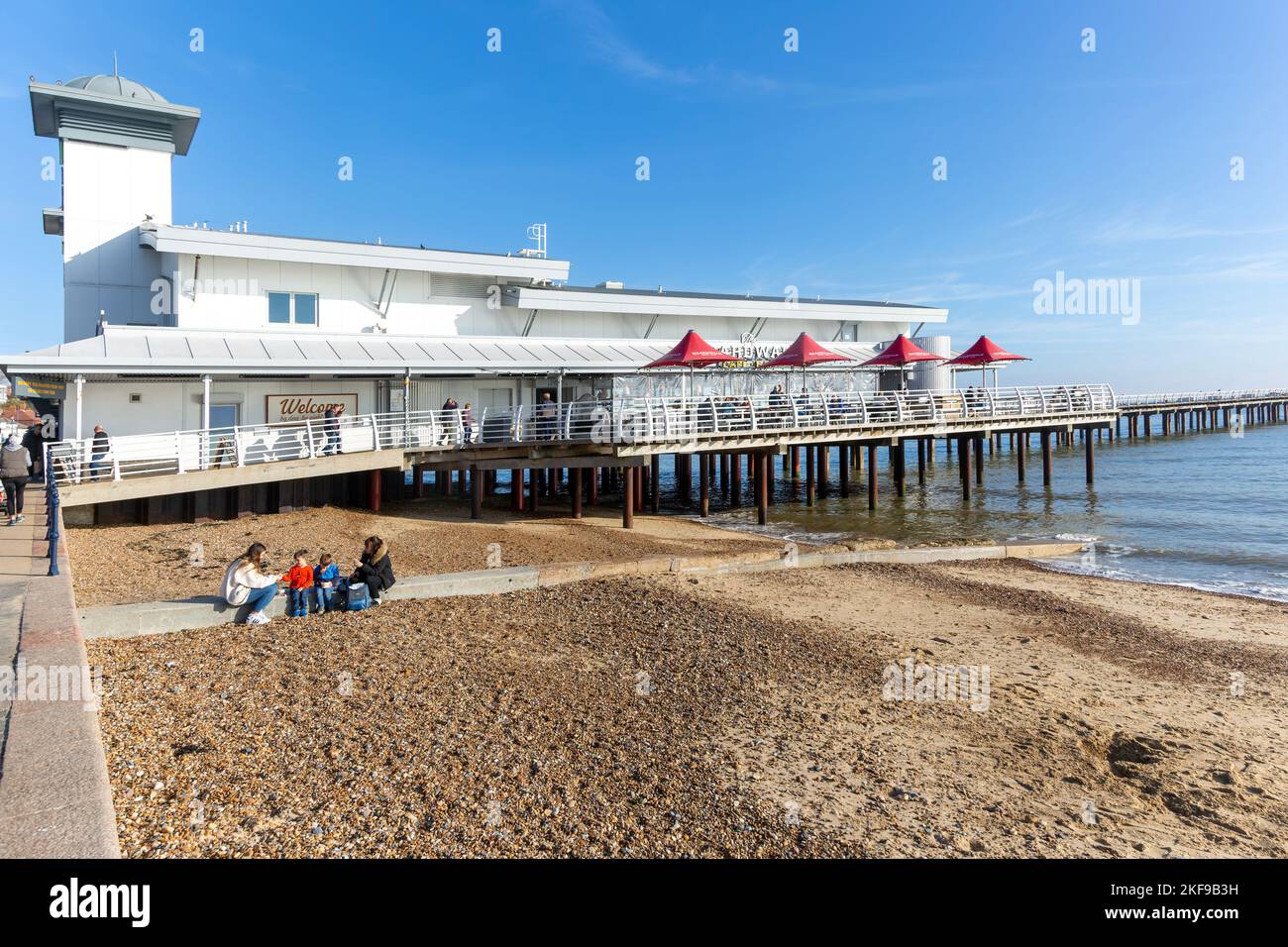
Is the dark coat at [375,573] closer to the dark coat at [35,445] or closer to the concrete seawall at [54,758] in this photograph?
the concrete seawall at [54,758]

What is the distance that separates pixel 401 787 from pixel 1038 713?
657cm

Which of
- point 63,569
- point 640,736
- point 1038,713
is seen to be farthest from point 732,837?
point 63,569

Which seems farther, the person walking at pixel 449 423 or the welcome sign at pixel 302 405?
the person walking at pixel 449 423

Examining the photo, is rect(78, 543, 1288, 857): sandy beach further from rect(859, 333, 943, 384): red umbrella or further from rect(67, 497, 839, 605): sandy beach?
rect(859, 333, 943, 384): red umbrella

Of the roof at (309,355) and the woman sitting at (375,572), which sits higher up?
the roof at (309,355)

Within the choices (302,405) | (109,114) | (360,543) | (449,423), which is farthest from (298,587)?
(109,114)

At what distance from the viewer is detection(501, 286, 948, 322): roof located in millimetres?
26672

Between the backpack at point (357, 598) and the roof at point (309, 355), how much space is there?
11.2m

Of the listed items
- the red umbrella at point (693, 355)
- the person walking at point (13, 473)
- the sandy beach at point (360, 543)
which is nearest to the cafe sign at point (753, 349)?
the red umbrella at point (693, 355)

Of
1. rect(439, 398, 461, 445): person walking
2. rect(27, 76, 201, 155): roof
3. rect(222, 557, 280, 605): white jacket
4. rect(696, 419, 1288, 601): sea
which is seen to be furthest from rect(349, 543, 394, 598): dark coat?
rect(27, 76, 201, 155): roof

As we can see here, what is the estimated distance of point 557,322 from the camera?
27.7m

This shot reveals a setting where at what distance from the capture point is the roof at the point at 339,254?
2109 centimetres
